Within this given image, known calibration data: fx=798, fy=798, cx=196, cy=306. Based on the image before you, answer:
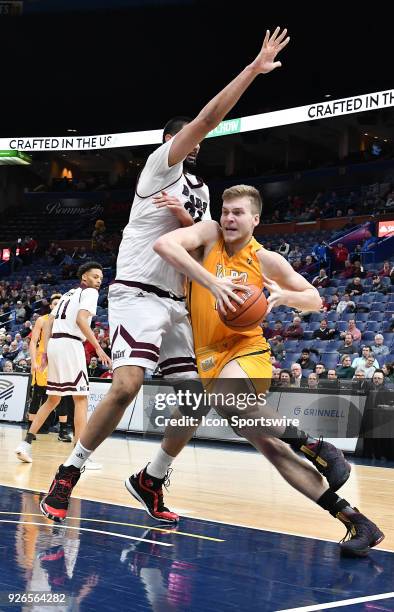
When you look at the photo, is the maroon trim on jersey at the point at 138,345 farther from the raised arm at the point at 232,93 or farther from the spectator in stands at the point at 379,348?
the spectator in stands at the point at 379,348

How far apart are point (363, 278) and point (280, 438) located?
1378 centimetres

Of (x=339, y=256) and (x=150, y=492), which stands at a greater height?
(x=339, y=256)

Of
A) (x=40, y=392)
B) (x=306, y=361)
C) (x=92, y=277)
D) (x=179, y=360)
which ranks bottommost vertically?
(x=40, y=392)

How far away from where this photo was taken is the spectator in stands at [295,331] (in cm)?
1521

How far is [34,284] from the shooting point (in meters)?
24.8

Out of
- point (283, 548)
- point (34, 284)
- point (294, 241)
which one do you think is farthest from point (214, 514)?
point (34, 284)

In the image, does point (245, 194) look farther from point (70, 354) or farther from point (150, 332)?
point (70, 354)

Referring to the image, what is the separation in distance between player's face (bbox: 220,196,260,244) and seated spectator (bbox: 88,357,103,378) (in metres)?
10.7

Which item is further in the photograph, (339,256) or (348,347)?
(339,256)

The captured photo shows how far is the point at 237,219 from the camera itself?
3.93m

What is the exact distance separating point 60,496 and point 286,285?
1.58 meters

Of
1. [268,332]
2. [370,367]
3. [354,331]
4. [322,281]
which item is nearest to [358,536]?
[370,367]

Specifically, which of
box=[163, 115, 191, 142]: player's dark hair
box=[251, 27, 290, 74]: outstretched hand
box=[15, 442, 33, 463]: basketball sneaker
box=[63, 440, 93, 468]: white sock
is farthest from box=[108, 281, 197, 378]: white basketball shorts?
box=[15, 442, 33, 463]: basketball sneaker

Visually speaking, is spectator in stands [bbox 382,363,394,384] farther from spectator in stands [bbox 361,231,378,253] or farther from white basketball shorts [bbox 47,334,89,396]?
spectator in stands [bbox 361,231,378,253]
